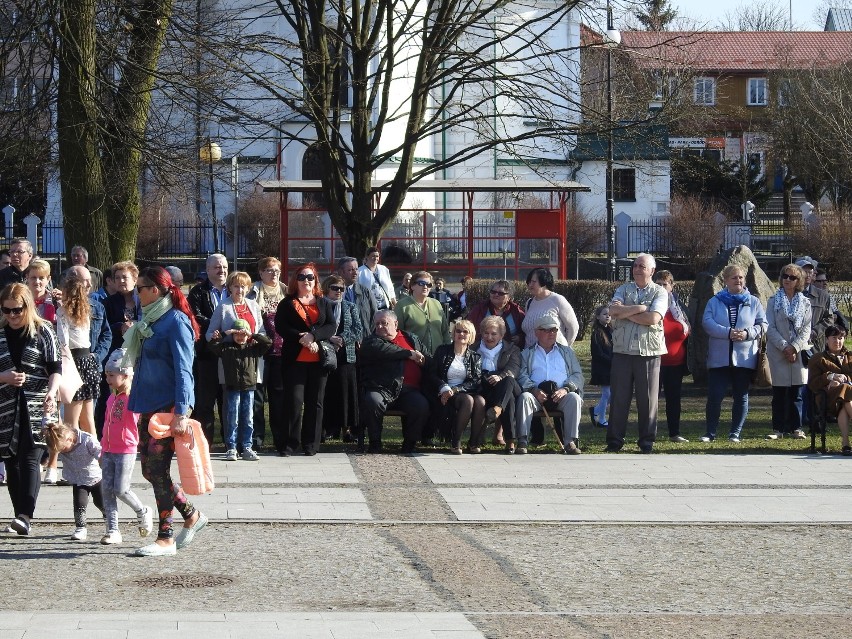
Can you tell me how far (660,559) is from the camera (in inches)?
343

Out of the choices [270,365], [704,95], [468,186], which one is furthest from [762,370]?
[704,95]

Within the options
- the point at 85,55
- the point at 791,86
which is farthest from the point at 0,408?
the point at 791,86

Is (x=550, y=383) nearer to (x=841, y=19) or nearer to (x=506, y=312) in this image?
(x=506, y=312)

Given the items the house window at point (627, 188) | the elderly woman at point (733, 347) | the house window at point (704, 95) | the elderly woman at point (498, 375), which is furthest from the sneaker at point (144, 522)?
the house window at point (627, 188)

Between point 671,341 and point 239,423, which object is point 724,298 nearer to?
point 671,341

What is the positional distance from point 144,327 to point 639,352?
6.22 m

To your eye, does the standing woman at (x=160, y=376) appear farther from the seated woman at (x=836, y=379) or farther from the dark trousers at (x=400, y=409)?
the seated woman at (x=836, y=379)

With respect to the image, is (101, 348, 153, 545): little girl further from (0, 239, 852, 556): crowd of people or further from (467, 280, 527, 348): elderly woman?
(467, 280, 527, 348): elderly woman

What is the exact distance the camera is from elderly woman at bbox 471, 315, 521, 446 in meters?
13.2

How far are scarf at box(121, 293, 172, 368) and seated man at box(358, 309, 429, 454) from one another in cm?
461

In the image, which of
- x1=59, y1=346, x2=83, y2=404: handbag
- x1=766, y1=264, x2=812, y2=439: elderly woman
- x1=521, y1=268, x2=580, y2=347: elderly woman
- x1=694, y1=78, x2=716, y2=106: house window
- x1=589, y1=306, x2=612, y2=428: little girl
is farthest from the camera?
x1=694, y1=78, x2=716, y2=106: house window

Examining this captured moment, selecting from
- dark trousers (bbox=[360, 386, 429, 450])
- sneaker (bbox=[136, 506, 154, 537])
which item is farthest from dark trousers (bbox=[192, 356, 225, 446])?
sneaker (bbox=[136, 506, 154, 537])

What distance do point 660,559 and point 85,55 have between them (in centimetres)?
953

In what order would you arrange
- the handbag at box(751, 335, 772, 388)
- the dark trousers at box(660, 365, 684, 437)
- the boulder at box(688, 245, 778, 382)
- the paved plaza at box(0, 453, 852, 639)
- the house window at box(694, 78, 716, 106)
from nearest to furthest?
1. the paved plaza at box(0, 453, 852, 639)
2. the dark trousers at box(660, 365, 684, 437)
3. the handbag at box(751, 335, 772, 388)
4. the boulder at box(688, 245, 778, 382)
5. the house window at box(694, 78, 716, 106)
